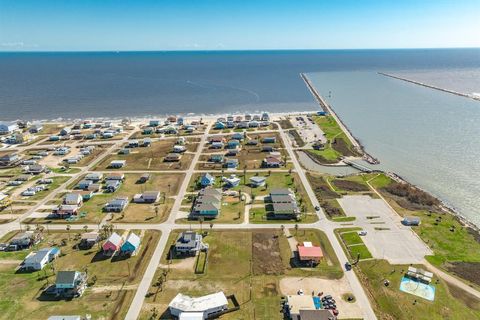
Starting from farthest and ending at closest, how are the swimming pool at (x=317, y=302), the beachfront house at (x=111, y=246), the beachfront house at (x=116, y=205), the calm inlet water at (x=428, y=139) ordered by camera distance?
the calm inlet water at (x=428, y=139) → the beachfront house at (x=116, y=205) → the beachfront house at (x=111, y=246) → the swimming pool at (x=317, y=302)

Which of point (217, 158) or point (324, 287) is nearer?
point (324, 287)

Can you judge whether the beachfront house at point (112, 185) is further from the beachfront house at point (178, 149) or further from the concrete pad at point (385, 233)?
the concrete pad at point (385, 233)

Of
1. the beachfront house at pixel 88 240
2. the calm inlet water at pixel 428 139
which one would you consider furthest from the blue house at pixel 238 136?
the beachfront house at pixel 88 240

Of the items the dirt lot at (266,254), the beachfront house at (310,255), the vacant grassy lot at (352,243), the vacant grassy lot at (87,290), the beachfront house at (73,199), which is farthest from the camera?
the beachfront house at (73,199)

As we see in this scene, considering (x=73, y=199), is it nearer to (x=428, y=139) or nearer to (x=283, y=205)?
(x=283, y=205)

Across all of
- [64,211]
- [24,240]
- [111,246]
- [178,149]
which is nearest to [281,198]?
[111,246]

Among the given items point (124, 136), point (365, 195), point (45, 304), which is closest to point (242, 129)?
point (124, 136)

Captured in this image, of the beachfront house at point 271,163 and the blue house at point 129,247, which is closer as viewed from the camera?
the blue house at point 129,247
